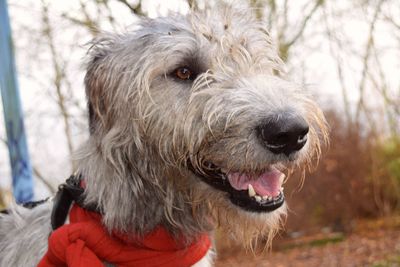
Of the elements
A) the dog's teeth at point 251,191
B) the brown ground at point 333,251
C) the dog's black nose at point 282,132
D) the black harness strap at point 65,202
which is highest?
the dog's black nose at point 282,132

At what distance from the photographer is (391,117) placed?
12281mm

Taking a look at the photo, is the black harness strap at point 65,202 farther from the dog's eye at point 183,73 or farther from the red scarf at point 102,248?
the dog's eye at point 183,73

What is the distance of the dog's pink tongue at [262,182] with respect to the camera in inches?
123

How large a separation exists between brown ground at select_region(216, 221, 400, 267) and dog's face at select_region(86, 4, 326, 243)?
734 cm

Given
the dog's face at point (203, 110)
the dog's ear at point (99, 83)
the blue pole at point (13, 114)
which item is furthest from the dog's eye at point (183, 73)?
the blue pole at point (13, 114)

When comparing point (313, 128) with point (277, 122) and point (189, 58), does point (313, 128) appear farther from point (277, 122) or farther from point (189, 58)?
point (189, 58)

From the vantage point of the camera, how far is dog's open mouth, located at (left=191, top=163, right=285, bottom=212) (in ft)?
10.1

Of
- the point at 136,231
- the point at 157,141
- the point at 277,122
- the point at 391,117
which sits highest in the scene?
the point at 277,122

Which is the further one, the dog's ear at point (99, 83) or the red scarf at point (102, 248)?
the dog's ear at point (99, 83)

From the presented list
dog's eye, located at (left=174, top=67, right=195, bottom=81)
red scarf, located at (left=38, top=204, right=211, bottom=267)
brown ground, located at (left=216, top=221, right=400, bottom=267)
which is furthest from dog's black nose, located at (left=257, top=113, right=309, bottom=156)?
brown ground, located at (left=216, top=221, right=400, bottom=267)

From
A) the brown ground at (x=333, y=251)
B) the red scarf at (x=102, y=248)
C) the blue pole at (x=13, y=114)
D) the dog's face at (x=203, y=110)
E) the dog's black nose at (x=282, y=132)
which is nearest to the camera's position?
the dog's black nose at (x=282, y=132)

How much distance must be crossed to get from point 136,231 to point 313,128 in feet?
3.60

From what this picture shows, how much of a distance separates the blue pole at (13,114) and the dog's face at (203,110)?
1.10 metres

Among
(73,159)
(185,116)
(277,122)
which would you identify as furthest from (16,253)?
(277,122)
